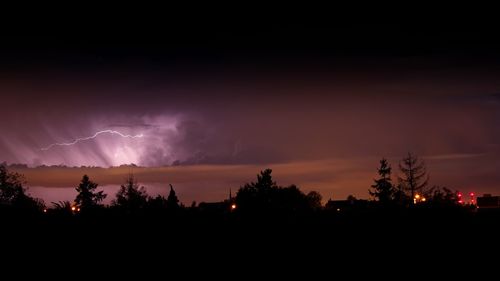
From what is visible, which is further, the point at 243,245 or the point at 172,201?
the point at 172,201

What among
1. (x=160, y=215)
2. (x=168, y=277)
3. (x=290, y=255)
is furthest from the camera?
(x=160, y=215)

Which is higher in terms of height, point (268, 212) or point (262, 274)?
point (268, 212)

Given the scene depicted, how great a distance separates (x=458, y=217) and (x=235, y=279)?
6.72m

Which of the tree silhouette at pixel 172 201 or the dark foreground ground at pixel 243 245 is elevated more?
the tree silhouette at pixel 172 201

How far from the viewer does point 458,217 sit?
15203 millimetres

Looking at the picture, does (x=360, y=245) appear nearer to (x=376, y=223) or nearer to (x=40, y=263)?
(x=376, y=223)

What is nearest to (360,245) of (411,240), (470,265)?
(411,240)

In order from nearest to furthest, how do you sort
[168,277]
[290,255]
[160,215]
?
[168,277] < [290,255] < [160,215]

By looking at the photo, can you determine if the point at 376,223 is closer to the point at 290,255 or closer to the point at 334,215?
the point at 334,215

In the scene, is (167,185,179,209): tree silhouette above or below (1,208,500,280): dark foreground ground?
above

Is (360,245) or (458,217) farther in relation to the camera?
(458,217)

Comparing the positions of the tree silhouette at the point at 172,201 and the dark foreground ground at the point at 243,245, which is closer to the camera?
the dark foreground ground at the point at 243,245

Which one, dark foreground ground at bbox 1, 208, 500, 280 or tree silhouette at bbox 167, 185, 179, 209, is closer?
dark foreground ground at bbox 1, 208, 500, 280

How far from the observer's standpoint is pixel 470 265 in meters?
12.7
